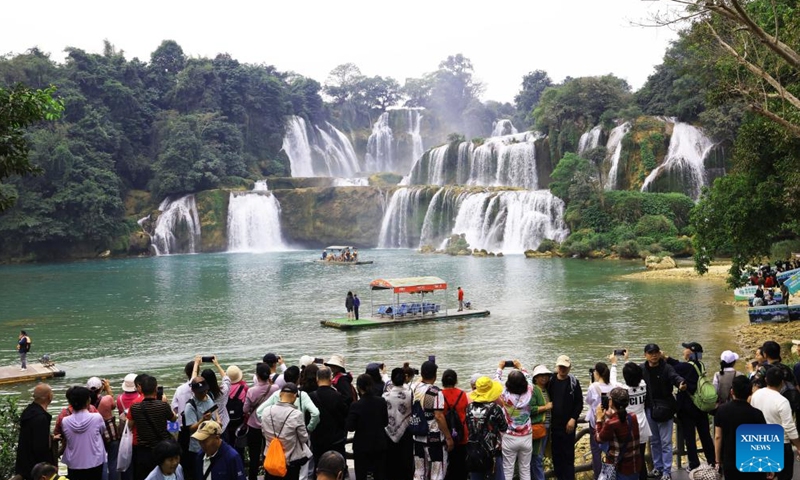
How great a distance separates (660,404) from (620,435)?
4.69 ft

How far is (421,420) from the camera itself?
7.22 meters

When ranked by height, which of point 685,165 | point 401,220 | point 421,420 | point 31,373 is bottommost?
point 31,373

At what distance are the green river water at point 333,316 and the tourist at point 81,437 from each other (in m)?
10.9

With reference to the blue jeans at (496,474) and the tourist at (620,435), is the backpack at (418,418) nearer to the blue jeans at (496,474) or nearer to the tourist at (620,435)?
the blue jeans at (496,474)

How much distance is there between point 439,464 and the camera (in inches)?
284

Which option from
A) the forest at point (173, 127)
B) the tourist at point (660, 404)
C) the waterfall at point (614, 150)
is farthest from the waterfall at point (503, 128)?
the tourist at point (660, 404)

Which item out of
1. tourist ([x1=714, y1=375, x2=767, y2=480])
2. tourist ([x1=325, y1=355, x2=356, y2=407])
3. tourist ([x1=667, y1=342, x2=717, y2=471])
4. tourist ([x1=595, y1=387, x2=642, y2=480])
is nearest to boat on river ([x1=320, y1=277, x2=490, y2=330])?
tourist ([x1=325, y1=355, x2=356, y2=407])

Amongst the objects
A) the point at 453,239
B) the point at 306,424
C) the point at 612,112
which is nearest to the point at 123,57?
the point at 453,239

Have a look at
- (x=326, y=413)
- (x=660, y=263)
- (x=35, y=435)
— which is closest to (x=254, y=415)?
(x=326, y=413)

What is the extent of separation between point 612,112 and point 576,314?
121ft

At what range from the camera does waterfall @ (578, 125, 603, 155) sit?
6003 centimetres

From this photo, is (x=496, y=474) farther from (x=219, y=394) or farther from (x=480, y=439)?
(x=219, y=394)

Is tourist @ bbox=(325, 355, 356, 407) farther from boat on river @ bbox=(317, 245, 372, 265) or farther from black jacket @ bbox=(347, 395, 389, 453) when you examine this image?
boat on river @ bbox=(317, 245, 372, 265)

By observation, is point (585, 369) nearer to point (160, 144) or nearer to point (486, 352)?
point (486, 352)
